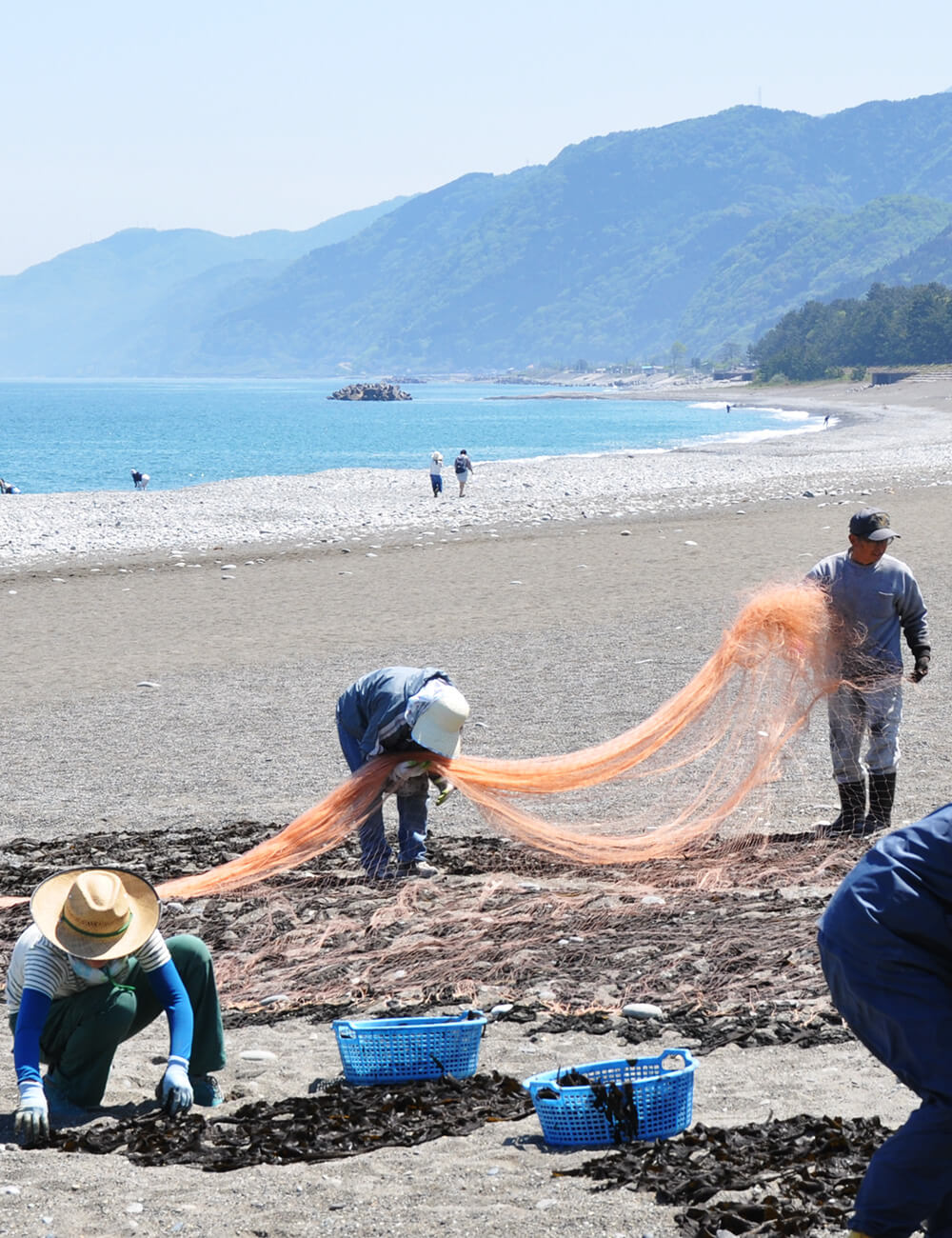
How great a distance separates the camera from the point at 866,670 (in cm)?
801

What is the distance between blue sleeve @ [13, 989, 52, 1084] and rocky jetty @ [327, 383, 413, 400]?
17897 centimetres

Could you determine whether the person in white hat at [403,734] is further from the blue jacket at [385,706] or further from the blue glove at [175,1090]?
the blue glove at [175,1090]

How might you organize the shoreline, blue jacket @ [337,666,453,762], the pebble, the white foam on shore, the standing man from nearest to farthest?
1. the pebble
2. blue jacket @ [337,666,453,762]
3. the standing man
4. the shoreline
5. the white foam on shore

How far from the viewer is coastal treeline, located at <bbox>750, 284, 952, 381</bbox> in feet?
460

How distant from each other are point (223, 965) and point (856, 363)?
151m

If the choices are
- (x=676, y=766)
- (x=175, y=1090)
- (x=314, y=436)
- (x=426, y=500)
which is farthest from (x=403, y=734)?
(x=314, y=436)

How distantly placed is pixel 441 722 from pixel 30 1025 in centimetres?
288

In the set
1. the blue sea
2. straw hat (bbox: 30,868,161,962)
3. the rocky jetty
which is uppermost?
the rocky jetty

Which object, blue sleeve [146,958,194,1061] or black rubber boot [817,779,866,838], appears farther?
black rubber boot [817,779,866,838]

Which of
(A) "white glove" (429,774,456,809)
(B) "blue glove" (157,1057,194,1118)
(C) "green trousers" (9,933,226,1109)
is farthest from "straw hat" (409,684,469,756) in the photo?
(B) "blue glove" (157,1057,194,1118)

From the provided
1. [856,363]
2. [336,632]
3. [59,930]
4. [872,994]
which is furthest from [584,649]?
[856,363]

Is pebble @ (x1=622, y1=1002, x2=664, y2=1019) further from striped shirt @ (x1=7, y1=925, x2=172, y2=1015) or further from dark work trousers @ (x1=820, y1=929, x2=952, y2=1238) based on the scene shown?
dark work trousers @ (x1=820, y1=929, x2=952, y2=1238)

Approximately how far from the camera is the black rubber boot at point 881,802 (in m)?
7.98

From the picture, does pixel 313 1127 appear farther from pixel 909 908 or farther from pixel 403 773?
pixel 403 773
